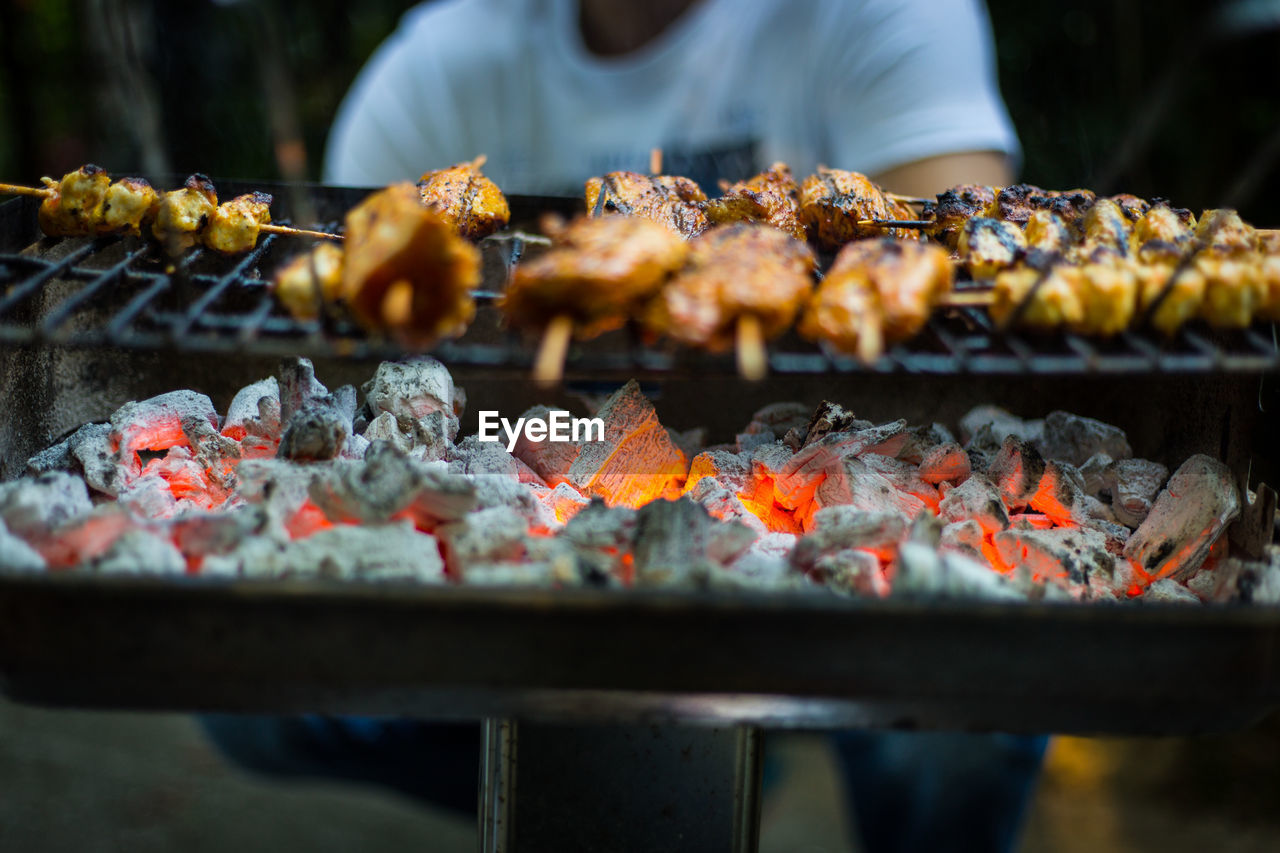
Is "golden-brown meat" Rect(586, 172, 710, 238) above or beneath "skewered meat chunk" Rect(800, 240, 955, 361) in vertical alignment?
above

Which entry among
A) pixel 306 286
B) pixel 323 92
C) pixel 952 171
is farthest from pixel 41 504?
pixel 323 92

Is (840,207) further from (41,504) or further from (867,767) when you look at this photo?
(867,767)

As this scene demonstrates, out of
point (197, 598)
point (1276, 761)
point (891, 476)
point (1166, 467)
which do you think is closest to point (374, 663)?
point (197, 598)

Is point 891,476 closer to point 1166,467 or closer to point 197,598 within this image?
point 1166,467

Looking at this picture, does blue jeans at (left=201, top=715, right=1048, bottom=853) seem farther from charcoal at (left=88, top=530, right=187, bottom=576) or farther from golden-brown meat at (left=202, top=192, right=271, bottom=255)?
charcoal at (left=88, top=530, right=187, bottom=576)

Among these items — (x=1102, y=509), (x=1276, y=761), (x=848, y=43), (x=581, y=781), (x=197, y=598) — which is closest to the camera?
(x=197, y=598)

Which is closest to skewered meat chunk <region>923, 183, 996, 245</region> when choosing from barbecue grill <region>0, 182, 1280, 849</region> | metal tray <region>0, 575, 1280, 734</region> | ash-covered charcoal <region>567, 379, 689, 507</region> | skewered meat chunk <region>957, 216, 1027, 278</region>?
skewered meat chunk <region>957, 216, 1027, 278</region>
